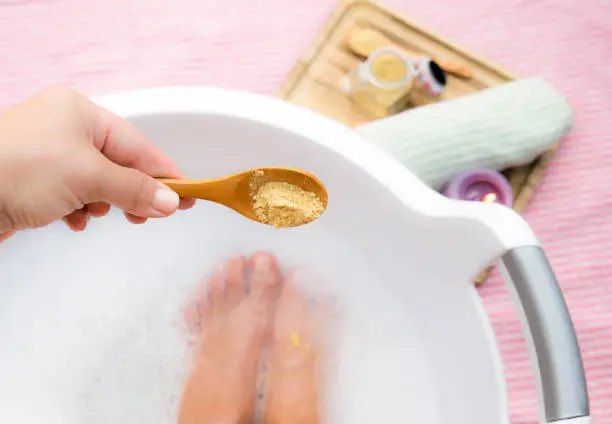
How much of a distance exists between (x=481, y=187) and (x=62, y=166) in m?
0.65

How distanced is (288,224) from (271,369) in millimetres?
412

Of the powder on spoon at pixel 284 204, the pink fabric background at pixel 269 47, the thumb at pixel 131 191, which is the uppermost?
the pink fabric background at pixel 269 47

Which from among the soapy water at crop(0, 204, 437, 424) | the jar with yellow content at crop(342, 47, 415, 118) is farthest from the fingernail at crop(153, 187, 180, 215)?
the jar with yellow content at crop(342, 47, 415, 118)

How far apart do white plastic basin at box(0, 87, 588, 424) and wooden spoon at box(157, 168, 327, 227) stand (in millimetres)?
85

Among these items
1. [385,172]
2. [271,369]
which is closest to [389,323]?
[271,369]

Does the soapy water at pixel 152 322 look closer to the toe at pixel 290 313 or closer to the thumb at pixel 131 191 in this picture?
the toe at pixel 290 313

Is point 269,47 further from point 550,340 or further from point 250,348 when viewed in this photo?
point 550,340

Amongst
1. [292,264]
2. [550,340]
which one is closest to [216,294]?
[292,264]

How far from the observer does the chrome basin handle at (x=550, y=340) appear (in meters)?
0.59

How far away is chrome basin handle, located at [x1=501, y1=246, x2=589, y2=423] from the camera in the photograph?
1.95ft

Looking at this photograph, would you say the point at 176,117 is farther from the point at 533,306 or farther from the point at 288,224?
the point at 533,306

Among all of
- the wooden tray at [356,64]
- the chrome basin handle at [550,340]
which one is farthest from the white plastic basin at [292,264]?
the wooden tray at [356,64]

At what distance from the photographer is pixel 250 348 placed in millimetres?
1032

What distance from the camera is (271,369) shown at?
106cm
